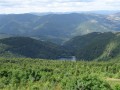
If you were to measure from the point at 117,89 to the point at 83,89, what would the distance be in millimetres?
4120

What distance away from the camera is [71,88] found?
40.1 metres

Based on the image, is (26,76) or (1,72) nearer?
(26,76)

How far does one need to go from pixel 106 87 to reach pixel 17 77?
94.2 metres

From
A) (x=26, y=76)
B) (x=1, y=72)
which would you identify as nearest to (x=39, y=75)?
(x=26, y=76)

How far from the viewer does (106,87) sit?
132ft

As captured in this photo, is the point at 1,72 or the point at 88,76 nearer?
the point at 88,76

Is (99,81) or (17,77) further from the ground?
(99,81)

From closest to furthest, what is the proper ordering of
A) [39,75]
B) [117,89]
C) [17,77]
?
[117,89] → [17,77] → [39,75]

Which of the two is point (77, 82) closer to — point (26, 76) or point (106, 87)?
point (106, 87)

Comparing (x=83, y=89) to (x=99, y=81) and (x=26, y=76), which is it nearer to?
(x=99, y=81)

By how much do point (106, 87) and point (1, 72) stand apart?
11301cm

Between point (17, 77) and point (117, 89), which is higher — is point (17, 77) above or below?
below

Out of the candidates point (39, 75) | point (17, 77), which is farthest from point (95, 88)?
point (39, 75)

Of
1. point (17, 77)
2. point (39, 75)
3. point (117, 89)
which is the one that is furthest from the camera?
point (39, 75)
